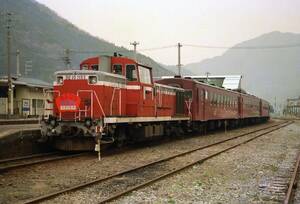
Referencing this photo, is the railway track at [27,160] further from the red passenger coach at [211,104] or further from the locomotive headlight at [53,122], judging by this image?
the red passenger coach at [211,104]

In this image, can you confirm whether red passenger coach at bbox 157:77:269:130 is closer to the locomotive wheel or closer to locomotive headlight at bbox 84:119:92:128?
the locomotive wheel

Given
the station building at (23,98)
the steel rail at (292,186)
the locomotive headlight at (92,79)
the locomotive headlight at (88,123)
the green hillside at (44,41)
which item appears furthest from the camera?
the green hillside at (44,41)

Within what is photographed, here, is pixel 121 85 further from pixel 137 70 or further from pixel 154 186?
pixel 154 186

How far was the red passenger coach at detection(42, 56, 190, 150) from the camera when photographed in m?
13.8

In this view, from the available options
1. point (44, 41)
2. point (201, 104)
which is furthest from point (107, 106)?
point (44, 41)

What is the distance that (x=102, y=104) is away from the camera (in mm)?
14266

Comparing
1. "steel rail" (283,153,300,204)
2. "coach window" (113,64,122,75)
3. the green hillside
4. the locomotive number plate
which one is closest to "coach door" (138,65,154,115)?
"coach window" (113,64,122,75)

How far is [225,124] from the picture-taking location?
32062 millimetres

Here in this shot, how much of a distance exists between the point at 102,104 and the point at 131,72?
2311 millimetres

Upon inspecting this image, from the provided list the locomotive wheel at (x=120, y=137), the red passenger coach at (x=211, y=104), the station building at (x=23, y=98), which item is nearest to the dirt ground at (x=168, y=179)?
the locomotive wheel at (x=120, y=137)

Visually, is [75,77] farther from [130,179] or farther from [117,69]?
[130,179]

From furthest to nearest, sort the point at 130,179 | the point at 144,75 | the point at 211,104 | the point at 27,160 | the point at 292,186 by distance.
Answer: the point at 211,104
the point at 144,75
the point at 27,160
the point at 130,179
the point at 292,186

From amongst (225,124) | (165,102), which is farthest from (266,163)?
(225,124)

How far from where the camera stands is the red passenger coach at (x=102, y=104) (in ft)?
45.2
